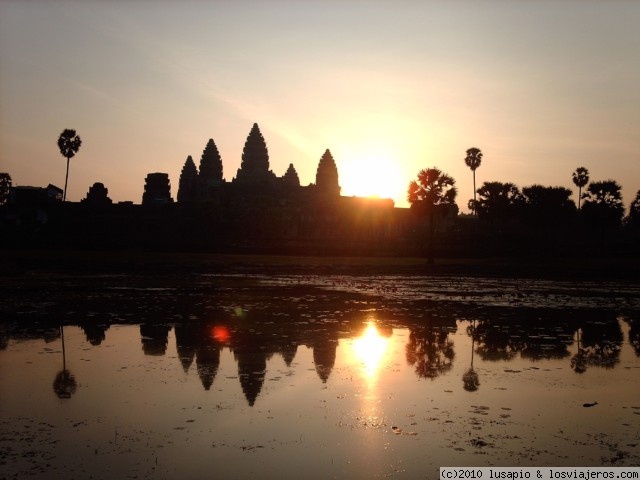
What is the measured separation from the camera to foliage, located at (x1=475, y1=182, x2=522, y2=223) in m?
108

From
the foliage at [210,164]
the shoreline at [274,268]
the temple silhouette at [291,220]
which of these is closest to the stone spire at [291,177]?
the temple silhouette at [291,220]

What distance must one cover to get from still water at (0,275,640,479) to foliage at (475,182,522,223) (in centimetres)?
8965

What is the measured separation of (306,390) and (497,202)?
104 metres

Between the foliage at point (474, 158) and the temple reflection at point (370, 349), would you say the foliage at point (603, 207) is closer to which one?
the foliage at point (474, 158)

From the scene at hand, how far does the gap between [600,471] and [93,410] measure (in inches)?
248

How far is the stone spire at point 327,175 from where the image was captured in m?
117

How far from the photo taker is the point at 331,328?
1673 cm

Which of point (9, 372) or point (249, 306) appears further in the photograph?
point (249, 306)

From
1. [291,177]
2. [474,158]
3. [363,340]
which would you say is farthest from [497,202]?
[363,340]

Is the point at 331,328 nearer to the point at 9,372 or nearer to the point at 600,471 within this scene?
the point at 9,372

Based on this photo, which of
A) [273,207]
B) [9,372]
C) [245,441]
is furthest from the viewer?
[273,207]

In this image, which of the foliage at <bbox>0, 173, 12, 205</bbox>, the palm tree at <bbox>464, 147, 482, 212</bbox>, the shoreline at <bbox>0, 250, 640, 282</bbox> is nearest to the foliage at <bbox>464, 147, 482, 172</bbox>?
the palm tree at <bbox>464, 147, 482, 212</bbox>

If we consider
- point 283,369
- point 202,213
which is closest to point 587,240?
point 202,213

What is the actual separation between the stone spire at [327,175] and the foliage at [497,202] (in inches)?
1010
